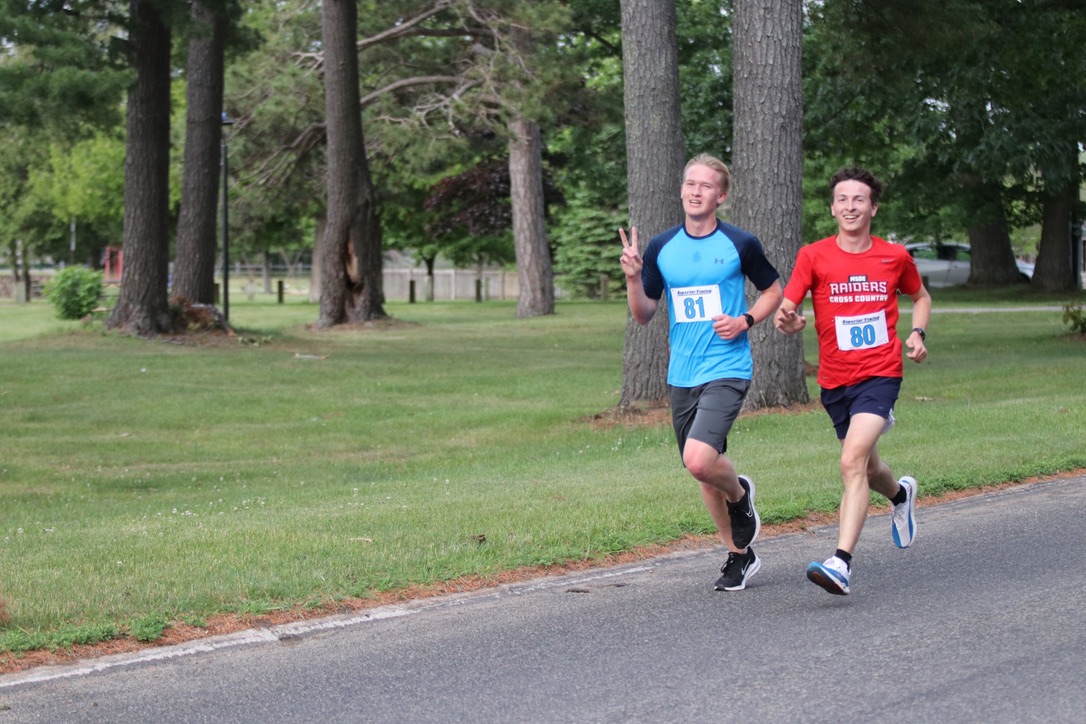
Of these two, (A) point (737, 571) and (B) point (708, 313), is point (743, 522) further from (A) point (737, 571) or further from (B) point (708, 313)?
(B) point (708, 313)

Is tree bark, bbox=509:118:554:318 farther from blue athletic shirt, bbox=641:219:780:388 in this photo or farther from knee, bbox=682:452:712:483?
knee, bbox=682:452:712:483

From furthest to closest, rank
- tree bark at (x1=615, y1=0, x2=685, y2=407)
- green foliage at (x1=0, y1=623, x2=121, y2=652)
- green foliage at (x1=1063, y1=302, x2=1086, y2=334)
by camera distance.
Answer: green foliage at (x1=1063, y1=302, x2=1086, y2=334), tree bark at (x1=615, y1=0, x2=685, y2=407), green foliage at (x1=0, y1=623, x2=121, y2=652)

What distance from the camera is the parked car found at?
177 feet

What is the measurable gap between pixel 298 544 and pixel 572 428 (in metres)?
8.22

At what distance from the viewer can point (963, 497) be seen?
10047 millimetres

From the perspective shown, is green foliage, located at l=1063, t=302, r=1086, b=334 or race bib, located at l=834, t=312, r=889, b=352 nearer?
race bib, located at l=834, t=312, r=889, b=352

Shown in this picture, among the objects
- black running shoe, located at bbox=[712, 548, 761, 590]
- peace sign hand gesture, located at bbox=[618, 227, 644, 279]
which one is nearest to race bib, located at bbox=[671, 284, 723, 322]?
peace sign hand gesture, located at bbox=[618, 227, 644, 279]

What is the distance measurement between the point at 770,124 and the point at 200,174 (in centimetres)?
1584

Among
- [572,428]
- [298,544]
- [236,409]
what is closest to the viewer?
[298,544]

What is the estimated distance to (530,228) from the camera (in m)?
41.5

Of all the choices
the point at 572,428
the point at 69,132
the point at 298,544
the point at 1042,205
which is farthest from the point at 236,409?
the point at 1042,205

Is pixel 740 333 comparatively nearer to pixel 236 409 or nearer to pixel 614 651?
pixel 614 651

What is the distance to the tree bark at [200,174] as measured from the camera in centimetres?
2802

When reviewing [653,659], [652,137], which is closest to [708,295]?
[653,659]
